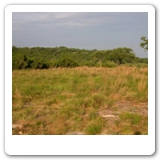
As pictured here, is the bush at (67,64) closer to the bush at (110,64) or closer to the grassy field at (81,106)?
the bush at (110,64)

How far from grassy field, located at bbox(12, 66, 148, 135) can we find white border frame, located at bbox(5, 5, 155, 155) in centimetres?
7

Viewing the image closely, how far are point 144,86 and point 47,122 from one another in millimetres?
1506

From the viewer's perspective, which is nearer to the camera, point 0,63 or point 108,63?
point 0,63

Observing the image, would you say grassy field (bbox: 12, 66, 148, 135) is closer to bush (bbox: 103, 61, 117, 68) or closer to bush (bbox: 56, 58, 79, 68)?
→ bush (bbox: 103, 61, 117, 68)

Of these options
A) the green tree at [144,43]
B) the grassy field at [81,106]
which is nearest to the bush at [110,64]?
the grassy field at [81,106]
